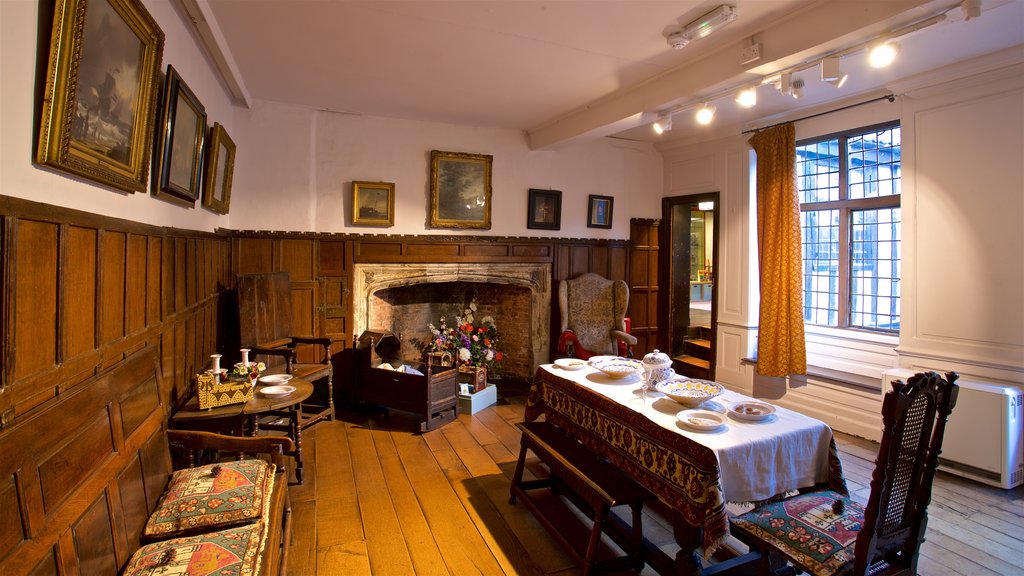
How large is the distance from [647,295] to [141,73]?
5.63 m

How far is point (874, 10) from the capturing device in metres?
2.65

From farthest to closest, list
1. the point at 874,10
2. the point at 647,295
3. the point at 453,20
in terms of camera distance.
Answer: the point at 647,295
the point at 453,20
the point at 874,10

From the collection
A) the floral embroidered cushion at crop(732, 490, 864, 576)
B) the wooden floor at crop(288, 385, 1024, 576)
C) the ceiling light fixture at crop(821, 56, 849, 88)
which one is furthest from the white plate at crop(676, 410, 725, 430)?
the ceiling light fixture at crop(821, 56, 849, 88)

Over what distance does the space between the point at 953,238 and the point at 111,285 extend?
5230 millimetres

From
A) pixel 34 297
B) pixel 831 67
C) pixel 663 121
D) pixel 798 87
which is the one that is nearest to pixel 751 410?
pixel 831 67

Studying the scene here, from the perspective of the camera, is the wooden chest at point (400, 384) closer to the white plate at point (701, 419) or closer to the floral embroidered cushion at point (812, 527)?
the white plate at point (701, 419)

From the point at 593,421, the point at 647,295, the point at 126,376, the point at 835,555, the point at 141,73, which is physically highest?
the point at 141,73

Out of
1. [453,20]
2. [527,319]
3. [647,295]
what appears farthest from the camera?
[647,295]

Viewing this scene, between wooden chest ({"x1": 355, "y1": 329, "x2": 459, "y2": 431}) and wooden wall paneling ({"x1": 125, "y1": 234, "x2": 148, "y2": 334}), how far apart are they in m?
2.42

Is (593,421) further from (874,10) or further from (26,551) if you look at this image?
(874,10)

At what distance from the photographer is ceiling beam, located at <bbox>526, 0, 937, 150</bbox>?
8.83 feet

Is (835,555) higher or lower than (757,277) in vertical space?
lower

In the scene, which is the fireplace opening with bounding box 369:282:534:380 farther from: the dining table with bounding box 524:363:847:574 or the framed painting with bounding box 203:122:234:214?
the dining table with bounding box 524:363:847:574

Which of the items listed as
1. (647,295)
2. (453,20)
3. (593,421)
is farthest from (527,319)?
(453,20)
